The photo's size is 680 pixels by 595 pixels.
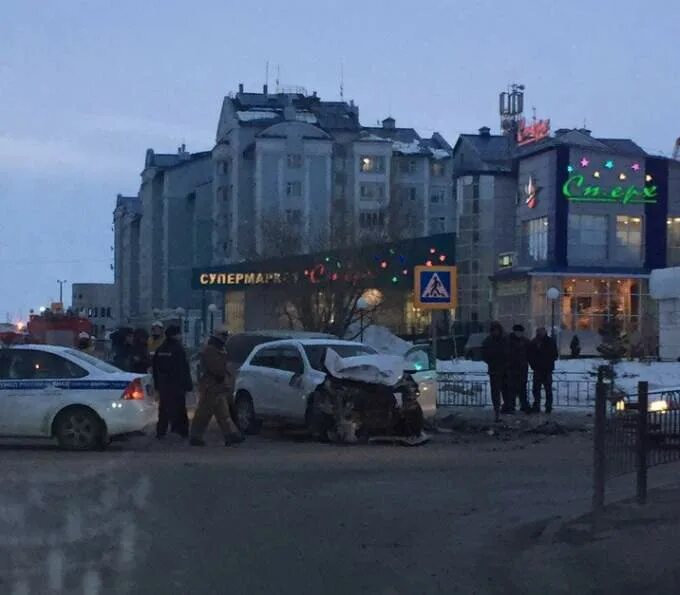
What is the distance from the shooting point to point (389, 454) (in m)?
17.4

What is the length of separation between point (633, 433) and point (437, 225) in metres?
78.3

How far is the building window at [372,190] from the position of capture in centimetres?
8344

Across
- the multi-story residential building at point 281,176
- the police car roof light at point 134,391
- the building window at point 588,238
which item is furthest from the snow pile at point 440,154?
the police car roof light at point 134,391

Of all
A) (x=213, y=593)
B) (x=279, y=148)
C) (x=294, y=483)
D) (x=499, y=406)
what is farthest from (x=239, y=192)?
(x=213, y=593)

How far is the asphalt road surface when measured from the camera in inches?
346

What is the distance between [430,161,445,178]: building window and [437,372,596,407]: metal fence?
64203mm

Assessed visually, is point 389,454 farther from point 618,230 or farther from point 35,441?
point 618,230

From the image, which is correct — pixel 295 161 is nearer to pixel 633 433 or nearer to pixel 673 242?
pixel 673 242

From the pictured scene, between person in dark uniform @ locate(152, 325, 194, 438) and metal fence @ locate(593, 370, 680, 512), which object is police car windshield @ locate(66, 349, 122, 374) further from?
metal fence @ locate(593, 370, 680, 512)

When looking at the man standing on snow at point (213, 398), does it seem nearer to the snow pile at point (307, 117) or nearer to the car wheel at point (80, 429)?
the car wheel at point (80, 429)

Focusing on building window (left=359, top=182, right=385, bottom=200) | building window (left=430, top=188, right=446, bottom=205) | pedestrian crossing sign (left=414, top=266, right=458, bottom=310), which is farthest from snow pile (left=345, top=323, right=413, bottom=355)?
building window (left=430, top=188, right=446, bottom=205)

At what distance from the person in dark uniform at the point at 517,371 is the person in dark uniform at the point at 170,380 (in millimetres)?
6209

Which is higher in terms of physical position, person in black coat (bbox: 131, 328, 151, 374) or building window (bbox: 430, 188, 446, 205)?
building window (bbox: 430, 188, 446, 205)

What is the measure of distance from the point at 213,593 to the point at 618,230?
1926 inches
